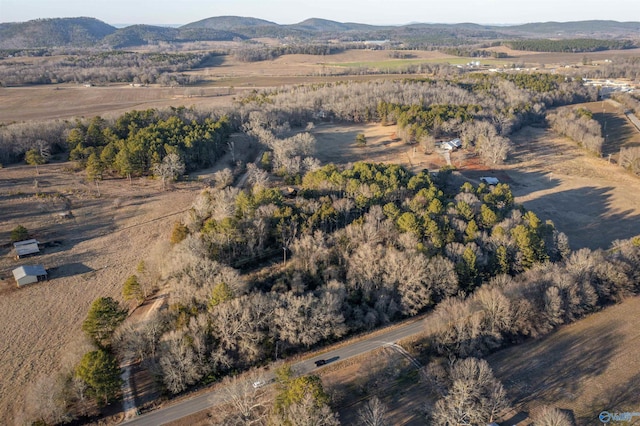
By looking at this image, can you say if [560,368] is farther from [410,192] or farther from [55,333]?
[55,333]

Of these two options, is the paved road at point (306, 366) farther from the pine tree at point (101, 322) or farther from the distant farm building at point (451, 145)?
the distant farm building at point (451, 145)

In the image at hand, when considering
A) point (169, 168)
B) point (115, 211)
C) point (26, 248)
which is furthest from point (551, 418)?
point (169, 168)

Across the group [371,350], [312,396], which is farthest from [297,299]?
[312,396]

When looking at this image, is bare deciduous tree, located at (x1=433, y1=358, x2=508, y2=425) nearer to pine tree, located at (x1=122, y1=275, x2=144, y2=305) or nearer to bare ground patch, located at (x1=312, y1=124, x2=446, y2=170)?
pine tree, located at (x1=122, y1=275, x2=144, y2=305)

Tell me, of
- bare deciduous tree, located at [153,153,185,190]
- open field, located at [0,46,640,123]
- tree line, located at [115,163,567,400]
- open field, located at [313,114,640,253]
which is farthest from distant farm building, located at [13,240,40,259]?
open field, located at [0,46,640,123]

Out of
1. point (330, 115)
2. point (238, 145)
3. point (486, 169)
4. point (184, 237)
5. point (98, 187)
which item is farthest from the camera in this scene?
point (330, 115)

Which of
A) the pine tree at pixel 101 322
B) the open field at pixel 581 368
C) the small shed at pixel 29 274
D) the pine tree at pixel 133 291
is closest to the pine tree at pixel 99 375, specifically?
the pine tree at pixel 101 322
